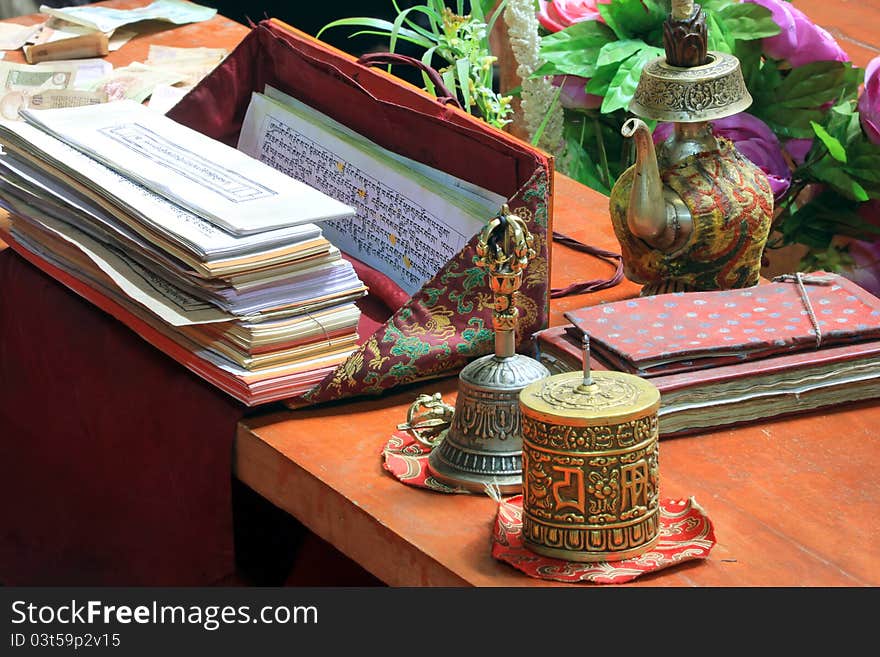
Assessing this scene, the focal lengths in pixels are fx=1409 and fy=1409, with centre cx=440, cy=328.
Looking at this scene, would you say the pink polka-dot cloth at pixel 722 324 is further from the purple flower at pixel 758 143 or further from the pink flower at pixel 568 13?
the pink flower at pixel 568 13

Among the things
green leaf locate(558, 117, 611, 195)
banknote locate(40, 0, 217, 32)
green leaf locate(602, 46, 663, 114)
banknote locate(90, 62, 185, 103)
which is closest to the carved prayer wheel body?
green leaf locate(602, 46, 663, 114)

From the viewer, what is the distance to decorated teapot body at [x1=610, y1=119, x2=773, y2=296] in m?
1.33

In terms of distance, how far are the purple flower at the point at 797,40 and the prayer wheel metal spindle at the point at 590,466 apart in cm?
76

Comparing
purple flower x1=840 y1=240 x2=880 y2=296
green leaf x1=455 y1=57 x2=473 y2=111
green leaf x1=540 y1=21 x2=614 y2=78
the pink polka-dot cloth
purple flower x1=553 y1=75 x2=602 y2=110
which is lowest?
purple flower x1=840 y1=240 x2=880 y2=296

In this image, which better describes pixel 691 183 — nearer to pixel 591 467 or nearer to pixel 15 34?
pixel 591 467

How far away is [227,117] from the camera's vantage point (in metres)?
1.77

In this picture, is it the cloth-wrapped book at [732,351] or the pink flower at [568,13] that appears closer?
the cloth-wrapped book at [732,351]

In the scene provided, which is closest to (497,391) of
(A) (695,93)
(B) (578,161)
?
(A) (695,93)

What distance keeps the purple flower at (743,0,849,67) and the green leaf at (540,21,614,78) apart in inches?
7.7

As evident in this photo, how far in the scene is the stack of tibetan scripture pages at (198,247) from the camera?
4.15 feet

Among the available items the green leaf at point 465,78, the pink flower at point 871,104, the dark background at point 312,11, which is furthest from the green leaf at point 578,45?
the dark background at point 312,11

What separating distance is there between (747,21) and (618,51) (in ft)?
0.52

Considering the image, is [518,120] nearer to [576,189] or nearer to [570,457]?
[576,189]

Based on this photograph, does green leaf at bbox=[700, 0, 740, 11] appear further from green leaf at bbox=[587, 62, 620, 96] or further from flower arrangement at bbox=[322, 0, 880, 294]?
green leaf at bbox=[587, 62, 620, 96]
